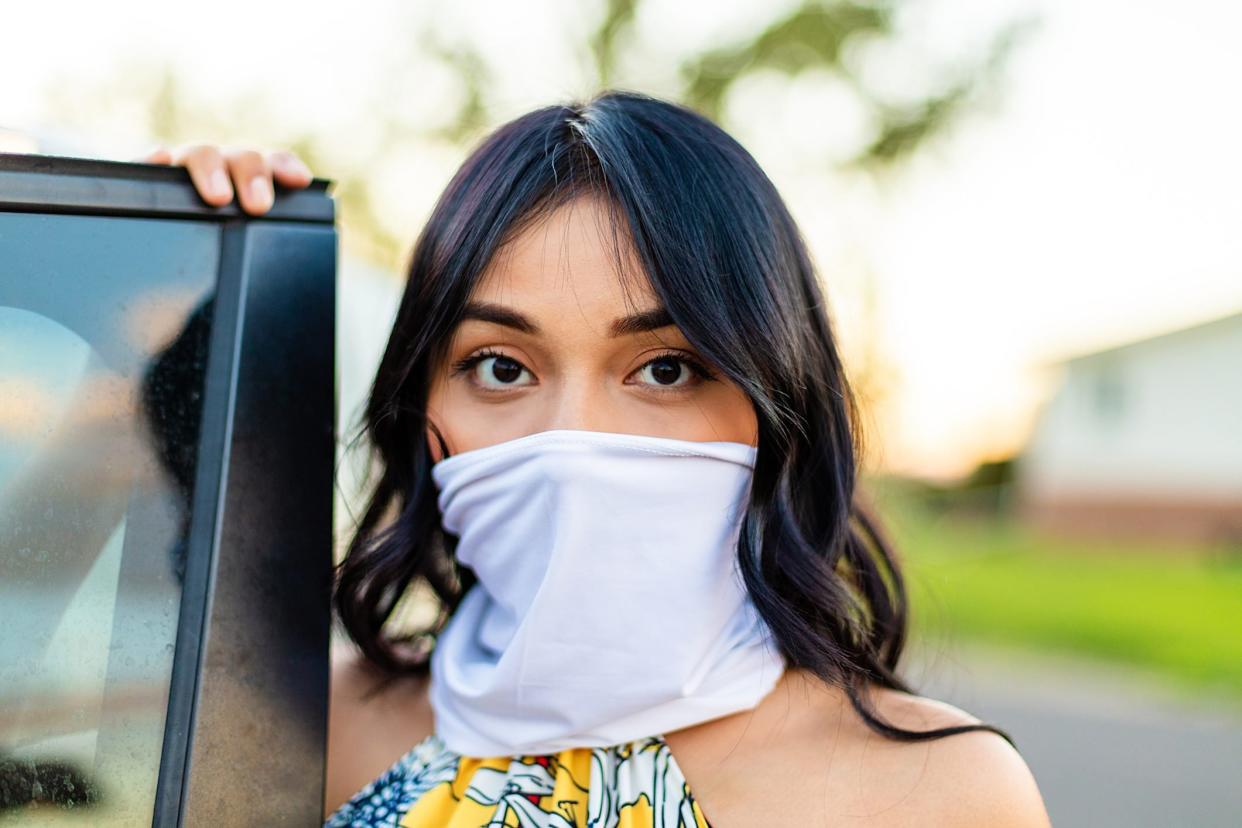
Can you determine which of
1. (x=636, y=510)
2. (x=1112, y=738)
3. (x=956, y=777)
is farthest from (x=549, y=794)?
(x=1112, y=738)

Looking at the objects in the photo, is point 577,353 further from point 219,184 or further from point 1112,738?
point 1112,738

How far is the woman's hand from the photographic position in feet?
4.71

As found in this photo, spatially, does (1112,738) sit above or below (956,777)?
below

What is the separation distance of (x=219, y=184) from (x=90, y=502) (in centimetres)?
44

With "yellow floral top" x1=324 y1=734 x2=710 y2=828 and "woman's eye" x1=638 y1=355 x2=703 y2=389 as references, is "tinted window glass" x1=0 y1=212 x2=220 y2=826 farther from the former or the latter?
"woman's eye" x1=638 y1=355 x2=703 y2=389

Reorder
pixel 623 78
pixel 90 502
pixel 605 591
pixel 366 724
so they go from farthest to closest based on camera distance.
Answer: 1. pixel 623 78
2. pixel 366 724
3. pixel 605 591
4. pixel 90 502

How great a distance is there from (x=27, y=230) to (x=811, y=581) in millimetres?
1167

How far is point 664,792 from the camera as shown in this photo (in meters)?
1.60

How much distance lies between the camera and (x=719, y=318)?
5.27ft

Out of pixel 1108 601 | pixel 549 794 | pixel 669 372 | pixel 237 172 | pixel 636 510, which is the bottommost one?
pixel 1108 601

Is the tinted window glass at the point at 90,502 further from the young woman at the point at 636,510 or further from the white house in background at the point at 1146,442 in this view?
the white house in background at the point at 1146,442

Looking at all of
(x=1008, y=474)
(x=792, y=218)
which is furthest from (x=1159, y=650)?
(x=1008, y=474)

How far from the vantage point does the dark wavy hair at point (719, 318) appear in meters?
1.64

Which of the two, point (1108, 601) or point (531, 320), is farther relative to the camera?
point (1108, 601)
